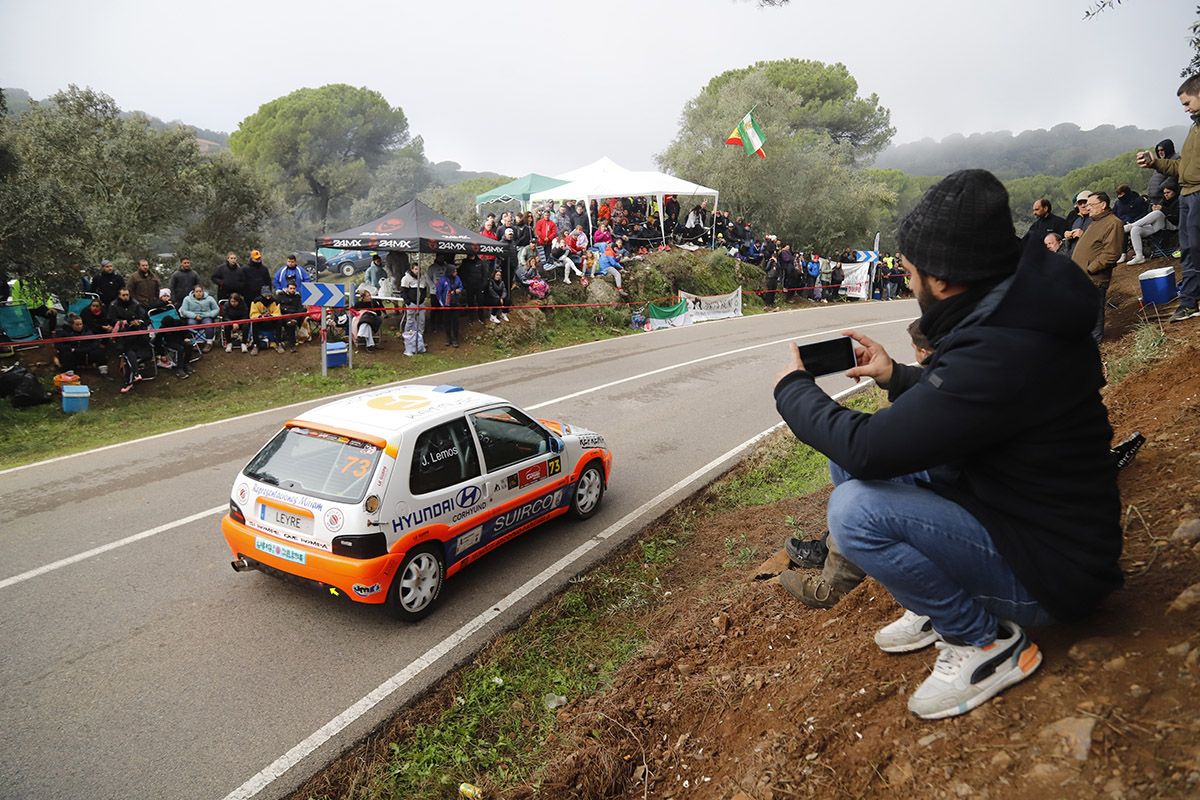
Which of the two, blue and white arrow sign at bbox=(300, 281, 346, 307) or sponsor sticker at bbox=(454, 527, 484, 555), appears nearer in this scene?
sponsor sticker at bbox=(454, 527, 484, 555)

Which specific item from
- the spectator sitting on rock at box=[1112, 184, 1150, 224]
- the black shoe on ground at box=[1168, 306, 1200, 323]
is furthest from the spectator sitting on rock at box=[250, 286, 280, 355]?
the spectator sitting on rock at box=[1112, 184, 1150, 224]

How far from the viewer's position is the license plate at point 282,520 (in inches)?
206

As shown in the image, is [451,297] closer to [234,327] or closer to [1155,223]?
[234,327]

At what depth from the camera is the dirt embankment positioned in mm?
2275

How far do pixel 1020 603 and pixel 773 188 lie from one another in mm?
34296

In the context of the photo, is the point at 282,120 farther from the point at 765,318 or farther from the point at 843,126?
the point at 765,318

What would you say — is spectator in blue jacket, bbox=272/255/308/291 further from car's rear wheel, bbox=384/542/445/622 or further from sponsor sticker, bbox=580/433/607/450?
car's rear wheel, bbox=384/542/445/622

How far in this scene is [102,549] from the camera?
6.54m

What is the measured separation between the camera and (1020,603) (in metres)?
2.47

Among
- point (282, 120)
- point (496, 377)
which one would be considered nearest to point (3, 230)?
point (496, 377)

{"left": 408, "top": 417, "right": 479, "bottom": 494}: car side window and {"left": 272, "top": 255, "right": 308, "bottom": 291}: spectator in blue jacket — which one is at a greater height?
{"left": 272, "top": 255, "right": 308, "bottom": 291}: spectator in blue jacket

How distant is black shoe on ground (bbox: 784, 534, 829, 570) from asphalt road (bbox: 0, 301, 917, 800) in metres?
2.10

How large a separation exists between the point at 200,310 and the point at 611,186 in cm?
1581

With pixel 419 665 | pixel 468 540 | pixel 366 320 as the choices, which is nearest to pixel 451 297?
pixel 366 320
